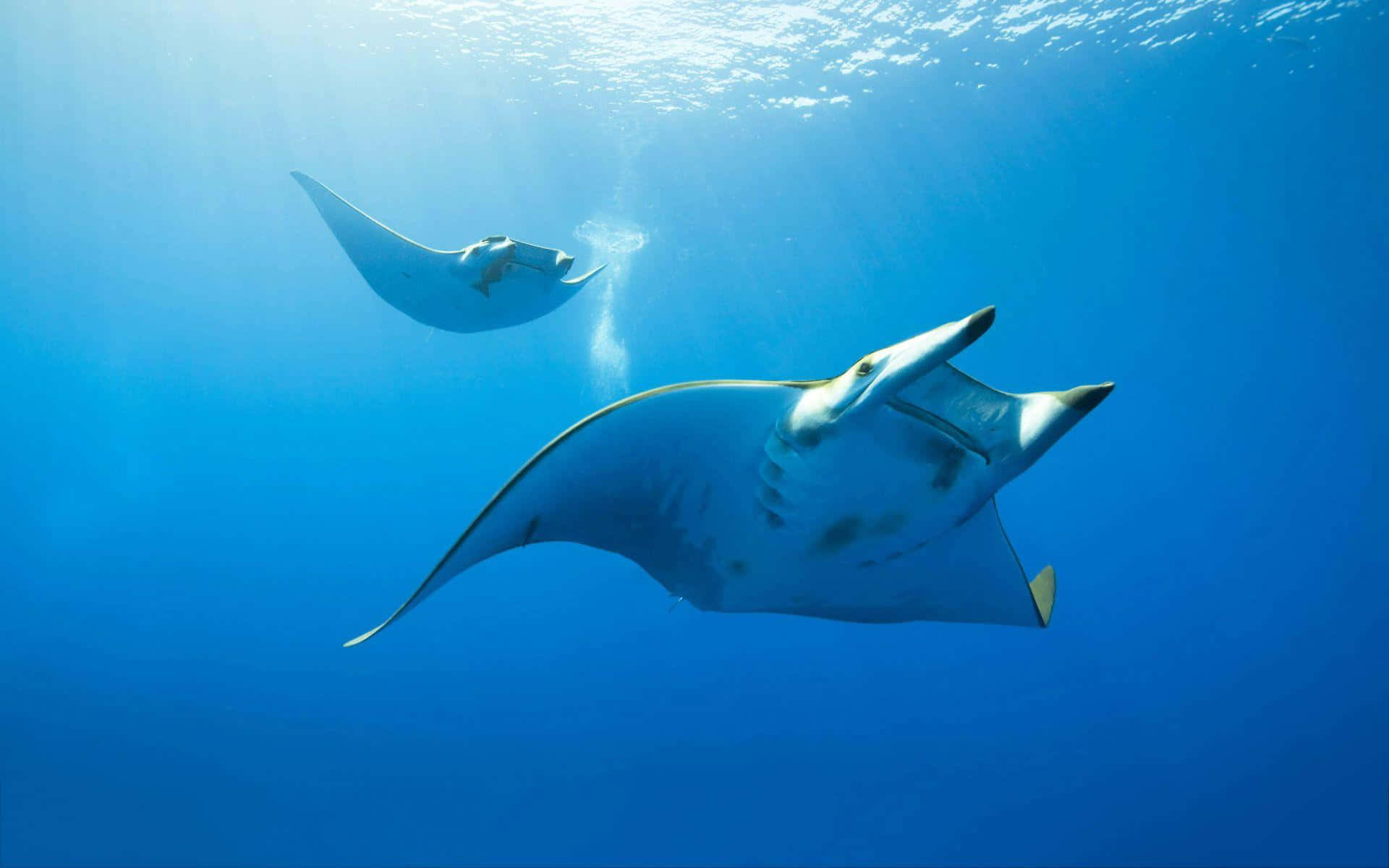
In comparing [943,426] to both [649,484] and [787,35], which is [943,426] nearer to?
[649,484]

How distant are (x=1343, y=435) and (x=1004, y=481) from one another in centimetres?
2165

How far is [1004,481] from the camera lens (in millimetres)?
1921

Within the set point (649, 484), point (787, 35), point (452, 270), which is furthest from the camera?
point (787, 35)

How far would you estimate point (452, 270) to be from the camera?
5.16 metres

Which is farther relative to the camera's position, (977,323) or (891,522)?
(891,522)

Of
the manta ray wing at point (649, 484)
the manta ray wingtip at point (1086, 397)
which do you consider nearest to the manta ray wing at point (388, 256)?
the manta ray wing at point (649, 484)

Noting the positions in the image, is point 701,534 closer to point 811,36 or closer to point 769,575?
point 769,575

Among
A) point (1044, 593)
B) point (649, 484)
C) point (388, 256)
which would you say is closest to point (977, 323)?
point (649, 484)

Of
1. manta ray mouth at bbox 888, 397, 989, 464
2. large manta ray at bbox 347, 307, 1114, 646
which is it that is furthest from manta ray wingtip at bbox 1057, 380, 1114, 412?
manta ray mouth at bbox 888, 397, 989, 464

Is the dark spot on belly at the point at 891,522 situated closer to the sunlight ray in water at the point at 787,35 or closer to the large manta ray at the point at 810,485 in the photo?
the large manta ray at the point at 810,485

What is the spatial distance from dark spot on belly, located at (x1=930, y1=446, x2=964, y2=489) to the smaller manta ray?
3911mm

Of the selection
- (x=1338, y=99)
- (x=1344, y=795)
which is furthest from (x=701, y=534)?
(x=1344, y=795)

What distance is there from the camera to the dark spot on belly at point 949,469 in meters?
1.83

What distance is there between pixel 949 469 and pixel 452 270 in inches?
176
